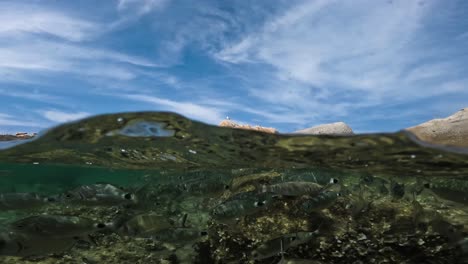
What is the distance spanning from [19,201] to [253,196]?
741cm

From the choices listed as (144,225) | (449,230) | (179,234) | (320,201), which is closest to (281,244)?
(320,201)

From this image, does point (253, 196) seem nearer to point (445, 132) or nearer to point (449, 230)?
point (445, 132)

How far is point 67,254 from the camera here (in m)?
13.2

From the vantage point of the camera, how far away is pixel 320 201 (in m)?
11.1

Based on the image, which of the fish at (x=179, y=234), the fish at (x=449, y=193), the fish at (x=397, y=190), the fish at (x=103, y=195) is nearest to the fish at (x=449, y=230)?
the fish at (x=449, y=193)

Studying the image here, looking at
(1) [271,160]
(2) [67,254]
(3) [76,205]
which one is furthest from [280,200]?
(3) [76,205]

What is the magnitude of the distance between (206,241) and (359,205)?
211 inches

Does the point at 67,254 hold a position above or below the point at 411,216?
below

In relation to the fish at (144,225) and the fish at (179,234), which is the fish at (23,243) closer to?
the fish at (144,225)

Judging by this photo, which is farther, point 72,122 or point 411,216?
point 411,216

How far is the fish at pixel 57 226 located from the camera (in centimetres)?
1012

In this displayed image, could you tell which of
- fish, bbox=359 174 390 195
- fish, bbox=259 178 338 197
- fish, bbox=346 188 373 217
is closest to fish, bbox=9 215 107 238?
fish, bbox=259 178 338 197

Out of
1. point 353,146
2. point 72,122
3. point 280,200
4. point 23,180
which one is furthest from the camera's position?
point 23,180

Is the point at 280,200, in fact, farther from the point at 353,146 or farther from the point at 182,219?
the point at 182,219
